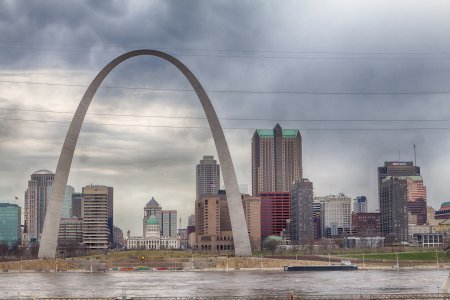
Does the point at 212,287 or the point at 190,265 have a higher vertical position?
the point at 190,265

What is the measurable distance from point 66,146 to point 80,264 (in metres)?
26.6

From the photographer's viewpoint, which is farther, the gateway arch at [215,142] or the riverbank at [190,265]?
the riverbank at [190,265]

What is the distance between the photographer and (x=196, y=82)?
4781 inches

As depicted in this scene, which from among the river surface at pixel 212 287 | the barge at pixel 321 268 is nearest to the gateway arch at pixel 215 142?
the barge at pixel 321 268

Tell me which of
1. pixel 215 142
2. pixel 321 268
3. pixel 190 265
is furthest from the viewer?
pixel 190 265

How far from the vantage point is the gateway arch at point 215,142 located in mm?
121375

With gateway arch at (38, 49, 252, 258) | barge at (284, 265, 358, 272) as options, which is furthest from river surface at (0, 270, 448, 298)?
barge at (284, 265, 358, 272)

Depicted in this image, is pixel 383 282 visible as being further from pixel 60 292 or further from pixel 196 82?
pixel 196 82

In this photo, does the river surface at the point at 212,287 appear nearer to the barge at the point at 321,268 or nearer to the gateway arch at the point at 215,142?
the gateway arch at the point at 215,142

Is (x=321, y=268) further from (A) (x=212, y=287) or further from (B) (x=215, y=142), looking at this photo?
(A) (x=212, y=287)

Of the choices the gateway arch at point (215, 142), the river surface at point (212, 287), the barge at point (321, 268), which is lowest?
the river surface at point (212, 287)

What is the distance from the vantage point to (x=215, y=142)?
124 metres

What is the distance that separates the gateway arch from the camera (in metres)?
121

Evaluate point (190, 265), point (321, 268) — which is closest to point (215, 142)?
point (321, 268)
